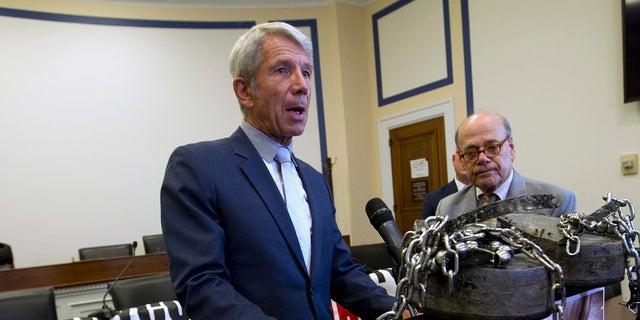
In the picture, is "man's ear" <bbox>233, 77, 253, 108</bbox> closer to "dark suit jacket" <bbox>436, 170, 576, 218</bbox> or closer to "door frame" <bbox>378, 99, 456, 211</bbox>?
"dark suit jacket" <bbox>436, 170, 576, 218</bbox>

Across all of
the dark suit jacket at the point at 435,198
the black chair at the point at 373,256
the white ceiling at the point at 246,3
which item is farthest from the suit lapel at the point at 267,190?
the white ceiling at the point at 246,3

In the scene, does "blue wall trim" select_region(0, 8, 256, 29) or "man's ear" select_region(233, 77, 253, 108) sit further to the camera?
"blue wall trim" select_region(0, 8, 256, 29)

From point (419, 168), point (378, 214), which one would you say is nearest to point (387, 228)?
point (378, 214)

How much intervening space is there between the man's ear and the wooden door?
4.17 metres

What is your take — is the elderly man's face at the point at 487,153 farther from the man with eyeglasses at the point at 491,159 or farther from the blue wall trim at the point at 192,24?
the blue wall trim at the point at 192,24

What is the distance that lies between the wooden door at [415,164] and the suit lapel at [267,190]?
4191mm

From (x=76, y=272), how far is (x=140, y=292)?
6.72 ft

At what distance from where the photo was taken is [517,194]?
128 cm

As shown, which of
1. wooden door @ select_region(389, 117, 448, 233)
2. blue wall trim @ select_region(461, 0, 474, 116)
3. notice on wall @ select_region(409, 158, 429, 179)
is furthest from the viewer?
notice on wall @ select_region(409, 158, 429, 179)

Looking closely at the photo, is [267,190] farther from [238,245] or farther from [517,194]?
[517,194]

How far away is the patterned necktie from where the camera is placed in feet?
3.16

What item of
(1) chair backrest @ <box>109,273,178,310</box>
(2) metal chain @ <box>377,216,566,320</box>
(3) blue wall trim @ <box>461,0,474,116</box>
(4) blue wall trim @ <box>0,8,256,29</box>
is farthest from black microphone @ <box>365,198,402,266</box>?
(4) blue wall trim @ <box>0,8,256,29</box>

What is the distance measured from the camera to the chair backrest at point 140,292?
186cm

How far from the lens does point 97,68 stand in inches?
200
